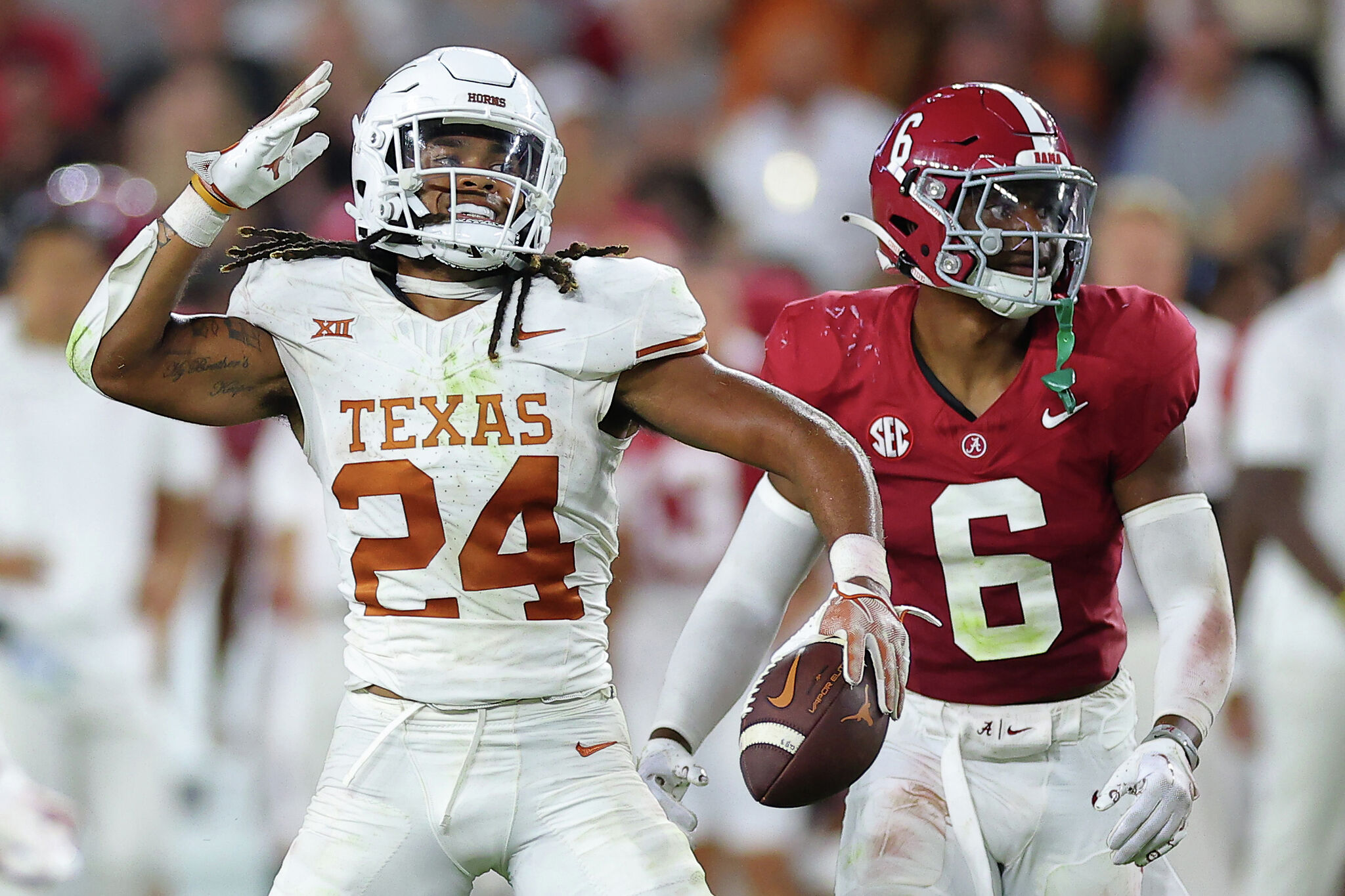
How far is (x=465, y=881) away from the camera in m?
2.49

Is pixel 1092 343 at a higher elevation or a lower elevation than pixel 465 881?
higher

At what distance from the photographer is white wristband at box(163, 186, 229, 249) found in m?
2.45

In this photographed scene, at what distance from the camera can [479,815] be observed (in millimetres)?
2408

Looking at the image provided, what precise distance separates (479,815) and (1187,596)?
1130 millimetres

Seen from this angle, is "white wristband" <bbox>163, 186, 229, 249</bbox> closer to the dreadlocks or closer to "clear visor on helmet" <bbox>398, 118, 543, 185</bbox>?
the dreadlocks

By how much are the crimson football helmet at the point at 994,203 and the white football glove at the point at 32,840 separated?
170 cm

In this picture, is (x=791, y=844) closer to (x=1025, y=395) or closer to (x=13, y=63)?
(x=1025, y=395)

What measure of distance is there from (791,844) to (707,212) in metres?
2.35

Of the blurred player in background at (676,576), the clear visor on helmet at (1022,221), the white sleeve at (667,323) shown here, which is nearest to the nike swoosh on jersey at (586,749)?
the white sleeve at (667,323)

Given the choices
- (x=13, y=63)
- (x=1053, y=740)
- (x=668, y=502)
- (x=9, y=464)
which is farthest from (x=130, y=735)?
Answer: (x=13, y=63)

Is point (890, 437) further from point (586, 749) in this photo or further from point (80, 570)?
point (80, 570)

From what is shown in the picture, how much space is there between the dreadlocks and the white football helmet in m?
0.03

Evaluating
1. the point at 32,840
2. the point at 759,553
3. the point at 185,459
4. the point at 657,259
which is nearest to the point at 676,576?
the point at 657,259

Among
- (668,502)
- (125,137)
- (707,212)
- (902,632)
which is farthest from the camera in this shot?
(125,137)
